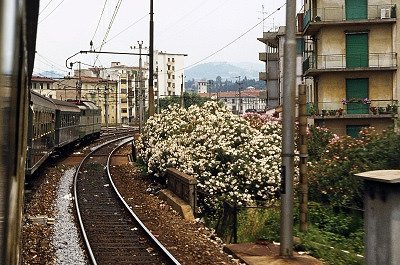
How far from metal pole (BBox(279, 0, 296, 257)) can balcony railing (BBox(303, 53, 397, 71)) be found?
25251 millimetres

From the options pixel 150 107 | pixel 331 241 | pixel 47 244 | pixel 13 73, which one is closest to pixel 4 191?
pixel 13 73

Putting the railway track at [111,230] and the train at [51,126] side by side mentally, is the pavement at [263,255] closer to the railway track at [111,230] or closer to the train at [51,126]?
the railway track at [111,230]

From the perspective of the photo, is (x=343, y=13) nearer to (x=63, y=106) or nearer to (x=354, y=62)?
(x=354, y=62)

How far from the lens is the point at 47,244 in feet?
40.3

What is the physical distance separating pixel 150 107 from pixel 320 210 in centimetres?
1881

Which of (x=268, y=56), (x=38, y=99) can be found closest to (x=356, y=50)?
(x=38, y=99)

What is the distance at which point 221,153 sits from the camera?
1711cm

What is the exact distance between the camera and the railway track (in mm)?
11133

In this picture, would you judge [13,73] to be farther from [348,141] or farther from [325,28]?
[325,28]

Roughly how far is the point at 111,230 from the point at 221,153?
4.45 m

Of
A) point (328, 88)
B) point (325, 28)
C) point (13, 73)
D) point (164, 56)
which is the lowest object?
point (13, 73)

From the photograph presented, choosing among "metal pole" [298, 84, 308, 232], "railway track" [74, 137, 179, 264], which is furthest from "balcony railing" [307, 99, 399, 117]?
"metal pole" [298, 84, 308, 232]

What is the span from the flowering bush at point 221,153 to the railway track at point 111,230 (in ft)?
6.86

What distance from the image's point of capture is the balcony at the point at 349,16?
109ft
